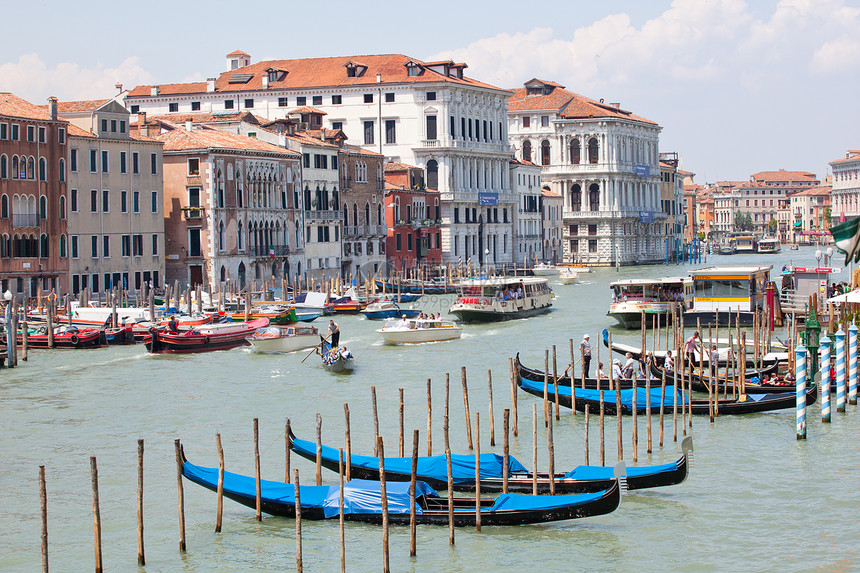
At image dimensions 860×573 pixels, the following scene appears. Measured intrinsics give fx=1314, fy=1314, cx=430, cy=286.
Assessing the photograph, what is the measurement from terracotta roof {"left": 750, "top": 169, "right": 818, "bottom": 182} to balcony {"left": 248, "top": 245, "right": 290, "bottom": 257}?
108309 mm

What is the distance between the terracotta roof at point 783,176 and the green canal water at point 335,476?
123 meters

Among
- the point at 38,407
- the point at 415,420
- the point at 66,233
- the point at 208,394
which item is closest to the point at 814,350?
the point at 415,420

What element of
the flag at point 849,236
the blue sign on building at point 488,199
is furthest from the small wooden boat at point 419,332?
the blue sign on building at point 488,199

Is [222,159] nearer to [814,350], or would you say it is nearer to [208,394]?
[208,394]

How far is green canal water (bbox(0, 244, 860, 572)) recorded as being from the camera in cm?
1135

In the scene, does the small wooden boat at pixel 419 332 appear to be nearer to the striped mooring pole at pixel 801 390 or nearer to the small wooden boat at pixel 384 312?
the small wooden boat at pixel 384 312

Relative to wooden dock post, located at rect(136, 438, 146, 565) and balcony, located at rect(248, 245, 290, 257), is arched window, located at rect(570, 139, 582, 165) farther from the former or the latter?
wooden dock post, located at rect(136, 438, 146, 565)

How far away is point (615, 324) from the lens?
1236 inches

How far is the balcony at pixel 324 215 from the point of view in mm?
42281

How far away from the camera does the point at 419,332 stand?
2747 cm

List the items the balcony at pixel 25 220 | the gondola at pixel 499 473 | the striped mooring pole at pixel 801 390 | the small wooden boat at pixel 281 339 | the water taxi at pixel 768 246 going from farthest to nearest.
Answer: the water taxi at pixel 768 246
the balcony at pixel 25 220
the small wooden boat at pixel 281 339
the striped mooring pole at pixel 801 390
the gondola at pixel 499 473

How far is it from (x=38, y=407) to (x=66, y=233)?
15.1 metres

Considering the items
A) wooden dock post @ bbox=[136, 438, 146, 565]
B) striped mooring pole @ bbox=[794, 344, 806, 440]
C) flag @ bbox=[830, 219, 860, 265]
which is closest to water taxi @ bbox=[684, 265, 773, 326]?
striped mooring pole @ bbox=[794, 344, 806, 440]

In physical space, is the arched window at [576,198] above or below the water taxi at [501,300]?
above
